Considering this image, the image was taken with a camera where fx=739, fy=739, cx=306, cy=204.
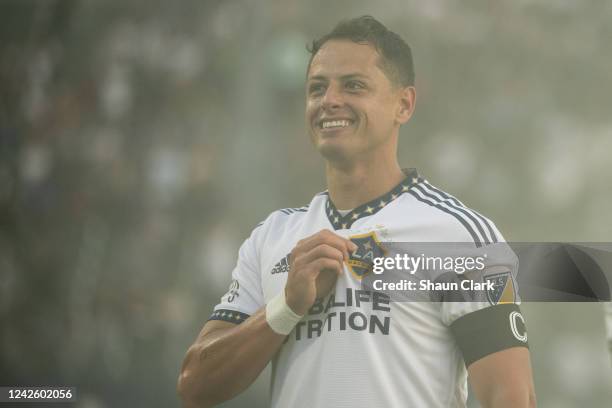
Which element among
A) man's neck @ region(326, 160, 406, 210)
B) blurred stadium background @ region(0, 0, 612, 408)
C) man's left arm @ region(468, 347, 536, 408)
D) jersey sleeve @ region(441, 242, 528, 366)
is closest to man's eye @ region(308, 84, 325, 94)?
man's neck @ region(326, 160, 406, 210)

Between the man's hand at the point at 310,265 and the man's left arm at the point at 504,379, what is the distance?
24 cm

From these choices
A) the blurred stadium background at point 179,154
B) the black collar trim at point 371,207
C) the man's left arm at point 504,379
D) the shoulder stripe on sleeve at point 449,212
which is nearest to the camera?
the man's left arm at point 504,379

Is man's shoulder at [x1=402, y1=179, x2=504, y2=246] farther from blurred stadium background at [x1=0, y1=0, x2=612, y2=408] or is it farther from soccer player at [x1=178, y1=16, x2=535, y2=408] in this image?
blurred stadium background at [x1=0, y1=0, x2=612, y2=408]

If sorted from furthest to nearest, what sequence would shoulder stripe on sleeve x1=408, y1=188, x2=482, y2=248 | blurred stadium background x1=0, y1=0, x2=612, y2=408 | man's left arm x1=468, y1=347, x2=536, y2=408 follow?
blurred stadium background x1=0, y1=0, x2=612, y2=408, shoulder stripe on sleeve x1=408, y1=188, x2=482, y2=248, man's left arm x1=468, y1=347, x2=536, y2=408

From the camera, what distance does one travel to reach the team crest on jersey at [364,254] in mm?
1102

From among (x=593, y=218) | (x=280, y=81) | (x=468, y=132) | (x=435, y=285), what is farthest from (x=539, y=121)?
(x=435, y=285)

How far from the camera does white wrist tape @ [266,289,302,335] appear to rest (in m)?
1.06

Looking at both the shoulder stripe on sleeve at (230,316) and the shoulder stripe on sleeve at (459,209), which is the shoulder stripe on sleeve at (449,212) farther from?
the shoulder stripe on sleeve at (230,316)

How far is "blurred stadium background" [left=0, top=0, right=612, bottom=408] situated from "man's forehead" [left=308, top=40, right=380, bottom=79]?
604mm

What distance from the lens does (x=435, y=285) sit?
1.06 metres

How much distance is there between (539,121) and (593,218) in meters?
0.35

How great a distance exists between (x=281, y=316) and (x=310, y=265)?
9 centimetres

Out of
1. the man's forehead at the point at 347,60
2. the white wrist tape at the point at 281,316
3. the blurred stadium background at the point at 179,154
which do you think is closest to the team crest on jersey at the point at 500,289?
the white wrist tape at the point at 281,316

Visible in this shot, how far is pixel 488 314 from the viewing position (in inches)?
39.8
